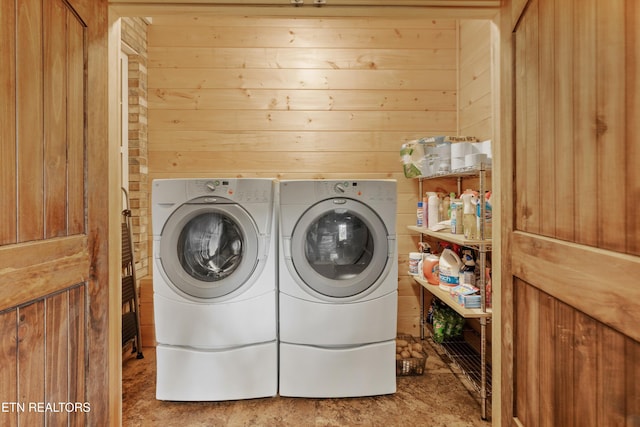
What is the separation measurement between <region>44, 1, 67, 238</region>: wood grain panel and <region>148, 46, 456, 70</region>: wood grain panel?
169cm

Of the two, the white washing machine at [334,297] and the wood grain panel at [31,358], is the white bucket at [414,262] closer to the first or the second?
the white washing machine at [334,297]

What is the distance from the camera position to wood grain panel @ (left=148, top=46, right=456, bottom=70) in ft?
8.54

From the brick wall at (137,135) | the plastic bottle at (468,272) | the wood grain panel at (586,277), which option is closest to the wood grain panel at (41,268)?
the wood grain panel at (586,277)

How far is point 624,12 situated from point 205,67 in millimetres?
2497

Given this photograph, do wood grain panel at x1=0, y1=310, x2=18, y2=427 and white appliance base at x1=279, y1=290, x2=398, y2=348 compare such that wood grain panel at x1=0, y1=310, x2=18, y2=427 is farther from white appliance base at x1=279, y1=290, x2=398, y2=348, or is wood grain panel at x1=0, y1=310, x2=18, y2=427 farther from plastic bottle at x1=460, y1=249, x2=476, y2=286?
plastic bottle at x1=460, y1=249, x2=476, y2=286

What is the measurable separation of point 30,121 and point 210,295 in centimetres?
114

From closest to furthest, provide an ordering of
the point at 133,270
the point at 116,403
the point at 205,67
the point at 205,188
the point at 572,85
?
the point at 572,85, the point at 116,403, the point at 205,188, the point at 133,270, the point at 205,67

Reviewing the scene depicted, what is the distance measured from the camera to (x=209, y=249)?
188 cm

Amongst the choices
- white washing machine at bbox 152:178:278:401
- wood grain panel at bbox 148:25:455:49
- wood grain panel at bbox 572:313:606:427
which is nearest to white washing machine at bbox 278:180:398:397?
white washing machine at bbox 152:178:278:401

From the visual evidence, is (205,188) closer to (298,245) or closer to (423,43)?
(298,245)

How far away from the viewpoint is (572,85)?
2.73 ft

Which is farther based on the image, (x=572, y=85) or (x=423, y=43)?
(x=423, y=43)

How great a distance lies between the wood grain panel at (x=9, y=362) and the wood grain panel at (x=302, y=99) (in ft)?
6.76

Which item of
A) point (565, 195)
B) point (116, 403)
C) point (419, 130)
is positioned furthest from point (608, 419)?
point (419, 130)
